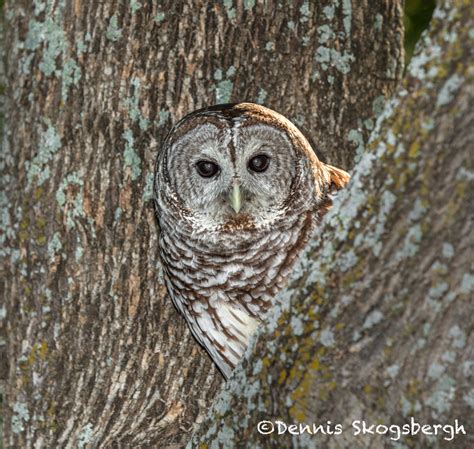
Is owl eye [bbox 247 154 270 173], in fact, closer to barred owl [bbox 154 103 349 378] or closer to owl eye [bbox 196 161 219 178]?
barred owl [bbox 154 103 349 378]

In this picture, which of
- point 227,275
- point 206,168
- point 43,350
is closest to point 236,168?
point 206,168

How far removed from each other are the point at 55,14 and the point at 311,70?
1.14m

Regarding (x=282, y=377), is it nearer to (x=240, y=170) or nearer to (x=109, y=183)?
(x=240, y=170)

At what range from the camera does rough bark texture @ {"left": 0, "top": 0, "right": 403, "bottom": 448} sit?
146 inches

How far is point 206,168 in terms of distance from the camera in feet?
11.9

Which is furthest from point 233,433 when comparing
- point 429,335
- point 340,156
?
point 340,156

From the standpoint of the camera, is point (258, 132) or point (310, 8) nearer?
point (258, 132)

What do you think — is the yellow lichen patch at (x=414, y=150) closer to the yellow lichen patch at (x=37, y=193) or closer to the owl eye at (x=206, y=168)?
the owl eye at (x=206, y=168)

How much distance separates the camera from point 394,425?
230 centimetres

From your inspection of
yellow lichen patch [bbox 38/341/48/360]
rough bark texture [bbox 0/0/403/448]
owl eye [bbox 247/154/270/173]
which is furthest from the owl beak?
yellow lichen patch [bbox 38/341/48/360]

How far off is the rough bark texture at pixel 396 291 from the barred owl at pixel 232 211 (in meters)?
1.22

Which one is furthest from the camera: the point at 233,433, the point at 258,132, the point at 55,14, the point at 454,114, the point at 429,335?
the point at 55,14

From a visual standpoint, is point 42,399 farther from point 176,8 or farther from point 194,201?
point 176,8

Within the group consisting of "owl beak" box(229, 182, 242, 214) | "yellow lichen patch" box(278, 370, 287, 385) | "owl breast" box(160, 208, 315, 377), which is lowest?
"yellow lichen patch" box(278, 370, 287, 385)
